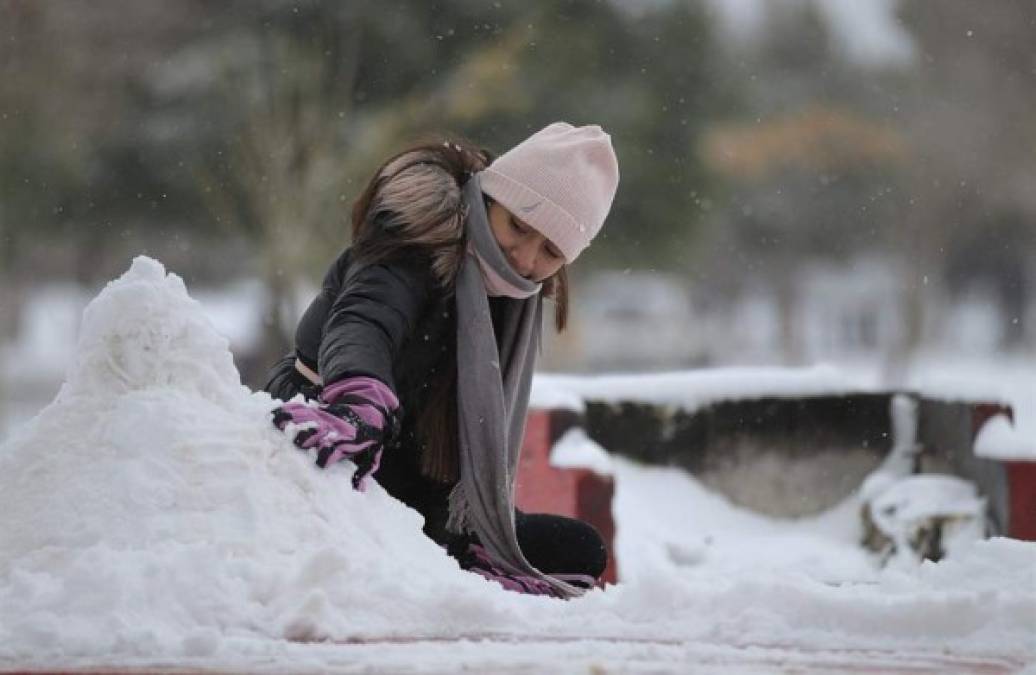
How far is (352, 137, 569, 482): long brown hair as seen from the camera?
10.6 ft

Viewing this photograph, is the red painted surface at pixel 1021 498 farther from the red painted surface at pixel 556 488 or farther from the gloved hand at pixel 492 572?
the gloved hand at pixel 492 572

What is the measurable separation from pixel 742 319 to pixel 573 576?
22.9 meters

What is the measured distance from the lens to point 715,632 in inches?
89.0

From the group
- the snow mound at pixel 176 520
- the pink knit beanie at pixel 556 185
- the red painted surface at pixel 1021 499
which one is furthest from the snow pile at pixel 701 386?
the snow mound at pixel 176 520

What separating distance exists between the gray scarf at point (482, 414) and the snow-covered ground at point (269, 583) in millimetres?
577

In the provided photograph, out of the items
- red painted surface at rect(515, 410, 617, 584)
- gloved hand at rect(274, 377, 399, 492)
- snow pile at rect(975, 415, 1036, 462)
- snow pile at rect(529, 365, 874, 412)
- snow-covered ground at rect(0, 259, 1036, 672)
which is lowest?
snow-covered ground at rect(0, 259, 1036, 672)

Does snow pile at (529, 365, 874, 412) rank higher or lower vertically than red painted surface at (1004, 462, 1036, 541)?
higher

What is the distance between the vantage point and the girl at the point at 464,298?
3.24 meters

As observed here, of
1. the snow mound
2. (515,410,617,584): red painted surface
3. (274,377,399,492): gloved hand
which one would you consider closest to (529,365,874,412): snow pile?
(515,410,617,584): red painted surface

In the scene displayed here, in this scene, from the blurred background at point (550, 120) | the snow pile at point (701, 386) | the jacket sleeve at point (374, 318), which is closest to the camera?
the jacket sleeve at point (374, 318)

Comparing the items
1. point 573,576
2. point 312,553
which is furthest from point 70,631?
point 573,576

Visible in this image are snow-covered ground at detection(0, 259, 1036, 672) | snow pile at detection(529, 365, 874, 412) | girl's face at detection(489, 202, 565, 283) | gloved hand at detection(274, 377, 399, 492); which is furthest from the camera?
snow pile at detection(529, 365, 874, 412)

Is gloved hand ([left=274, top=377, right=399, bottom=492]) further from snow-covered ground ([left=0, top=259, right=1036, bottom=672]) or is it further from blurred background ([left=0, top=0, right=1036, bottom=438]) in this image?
blurred background ([left=0, top=0, right=1036, bottom=438])

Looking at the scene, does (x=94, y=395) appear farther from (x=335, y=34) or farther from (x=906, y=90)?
(x=906, y=90)
